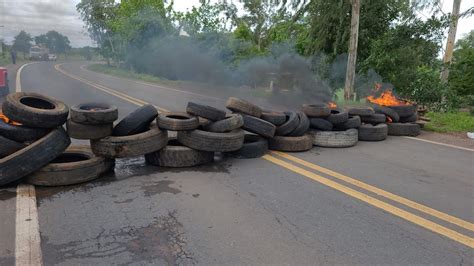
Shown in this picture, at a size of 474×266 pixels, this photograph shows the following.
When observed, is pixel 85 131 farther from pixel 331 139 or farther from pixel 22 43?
pixel 22 43

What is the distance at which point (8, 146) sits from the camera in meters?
4.14

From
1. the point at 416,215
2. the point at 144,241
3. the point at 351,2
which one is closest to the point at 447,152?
the point at 416,215

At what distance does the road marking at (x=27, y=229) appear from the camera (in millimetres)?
2654

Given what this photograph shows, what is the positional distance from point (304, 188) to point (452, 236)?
1630 millimetres

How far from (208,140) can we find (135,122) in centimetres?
110

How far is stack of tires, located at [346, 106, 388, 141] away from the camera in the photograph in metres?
7.29

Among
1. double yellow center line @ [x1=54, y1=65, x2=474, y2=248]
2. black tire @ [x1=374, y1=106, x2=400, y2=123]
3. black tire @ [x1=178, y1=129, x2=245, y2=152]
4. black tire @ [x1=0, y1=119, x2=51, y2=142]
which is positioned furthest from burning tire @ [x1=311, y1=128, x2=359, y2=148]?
black tire @ [x1=0, y1=119, x2=51, y2=142]

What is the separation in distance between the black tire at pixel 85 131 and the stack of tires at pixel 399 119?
243 inches

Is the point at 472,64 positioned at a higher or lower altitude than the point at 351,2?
lower

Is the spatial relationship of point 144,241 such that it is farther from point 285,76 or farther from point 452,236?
point 285,76

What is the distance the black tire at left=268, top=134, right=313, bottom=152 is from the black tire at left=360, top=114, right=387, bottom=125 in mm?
2135

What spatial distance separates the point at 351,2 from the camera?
43.9 feet

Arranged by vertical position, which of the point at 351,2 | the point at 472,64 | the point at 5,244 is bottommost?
the point at 5,244

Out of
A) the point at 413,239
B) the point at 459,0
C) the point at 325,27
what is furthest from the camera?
the point at 459,0
